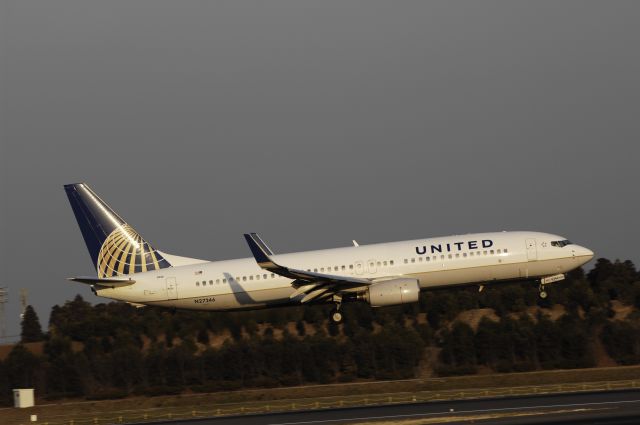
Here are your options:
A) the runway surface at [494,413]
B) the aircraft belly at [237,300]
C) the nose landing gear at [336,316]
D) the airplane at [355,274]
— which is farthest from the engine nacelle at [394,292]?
the runway surface at [494,413]

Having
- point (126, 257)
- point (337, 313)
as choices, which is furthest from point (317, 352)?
point (126, 257)

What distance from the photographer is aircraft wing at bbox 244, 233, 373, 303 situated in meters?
52.8

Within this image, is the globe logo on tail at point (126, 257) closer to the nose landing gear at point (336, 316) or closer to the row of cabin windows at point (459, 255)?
the nose landing gear at point (336, 316)

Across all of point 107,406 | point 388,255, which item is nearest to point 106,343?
point 107,406

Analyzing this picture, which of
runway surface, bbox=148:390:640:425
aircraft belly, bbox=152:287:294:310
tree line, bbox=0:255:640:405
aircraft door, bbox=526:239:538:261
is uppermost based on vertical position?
aircraft door, bbox=526:239:538:261

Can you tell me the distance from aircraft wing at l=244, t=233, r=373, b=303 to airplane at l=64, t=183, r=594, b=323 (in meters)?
0.05

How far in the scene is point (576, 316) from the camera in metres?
75.2

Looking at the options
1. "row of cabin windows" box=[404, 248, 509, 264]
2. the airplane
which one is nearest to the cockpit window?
the airplane

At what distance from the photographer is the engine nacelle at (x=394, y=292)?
54.1 meters

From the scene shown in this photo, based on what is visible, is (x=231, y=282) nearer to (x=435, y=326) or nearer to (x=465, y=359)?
(x=465, y=359)

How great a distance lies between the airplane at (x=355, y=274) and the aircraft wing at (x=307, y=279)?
2.1 inches

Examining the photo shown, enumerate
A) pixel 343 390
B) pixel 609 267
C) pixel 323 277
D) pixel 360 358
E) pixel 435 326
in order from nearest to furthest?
pixel 323 277
pixel 343 390
pixel 360 358
pixel 435 326
pixel 609 267

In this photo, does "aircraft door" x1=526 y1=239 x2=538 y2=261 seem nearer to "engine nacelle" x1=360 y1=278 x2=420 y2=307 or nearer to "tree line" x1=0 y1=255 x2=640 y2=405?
"engine nacelle" x1=360 y1=278 x2=420 y2=307

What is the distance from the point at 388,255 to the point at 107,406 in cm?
1894
